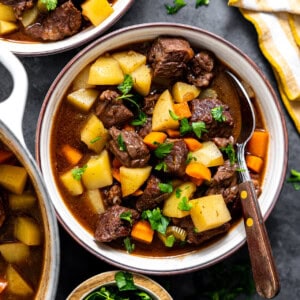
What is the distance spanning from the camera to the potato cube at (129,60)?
3.51 meters

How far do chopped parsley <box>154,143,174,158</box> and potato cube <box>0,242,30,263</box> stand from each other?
2.85ft

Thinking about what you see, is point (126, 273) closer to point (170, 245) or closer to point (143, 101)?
point (170, 245)

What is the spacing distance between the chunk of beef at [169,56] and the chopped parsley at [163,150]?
389mm

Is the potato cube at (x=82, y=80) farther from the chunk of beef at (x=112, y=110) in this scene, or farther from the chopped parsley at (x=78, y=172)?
the chopped parsley at (x=78, y=172)

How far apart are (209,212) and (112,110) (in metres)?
0.77

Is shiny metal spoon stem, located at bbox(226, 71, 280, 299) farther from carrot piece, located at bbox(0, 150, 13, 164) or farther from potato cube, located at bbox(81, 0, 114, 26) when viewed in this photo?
carrot piece, located at bbox(0, 150, 13, 164)

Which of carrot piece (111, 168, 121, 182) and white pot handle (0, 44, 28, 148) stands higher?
white pot handle (0, 44, 28, 148)

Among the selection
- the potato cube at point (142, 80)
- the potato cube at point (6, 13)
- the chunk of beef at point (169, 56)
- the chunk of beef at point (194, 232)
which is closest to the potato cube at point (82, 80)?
the potato cube at point (142, 80)

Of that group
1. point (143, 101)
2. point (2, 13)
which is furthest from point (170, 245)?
point (2, 13)

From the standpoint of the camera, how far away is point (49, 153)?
11.6ft

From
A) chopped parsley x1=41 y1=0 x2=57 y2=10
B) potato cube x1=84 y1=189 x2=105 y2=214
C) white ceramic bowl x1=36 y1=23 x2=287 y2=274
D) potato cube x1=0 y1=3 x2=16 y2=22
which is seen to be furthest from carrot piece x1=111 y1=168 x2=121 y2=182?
potato cube x1=0 y1=3 x2=16 y2=22

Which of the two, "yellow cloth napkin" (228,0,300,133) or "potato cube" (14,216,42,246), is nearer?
"potato cube" (14,216,42,246)

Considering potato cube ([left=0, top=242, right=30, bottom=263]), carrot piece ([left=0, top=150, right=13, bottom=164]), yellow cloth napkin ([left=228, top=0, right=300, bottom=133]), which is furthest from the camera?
yellow cloth napkin ([left=228, top=0, right=300, bottom=133])

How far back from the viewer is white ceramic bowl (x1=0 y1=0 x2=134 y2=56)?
3.52m
